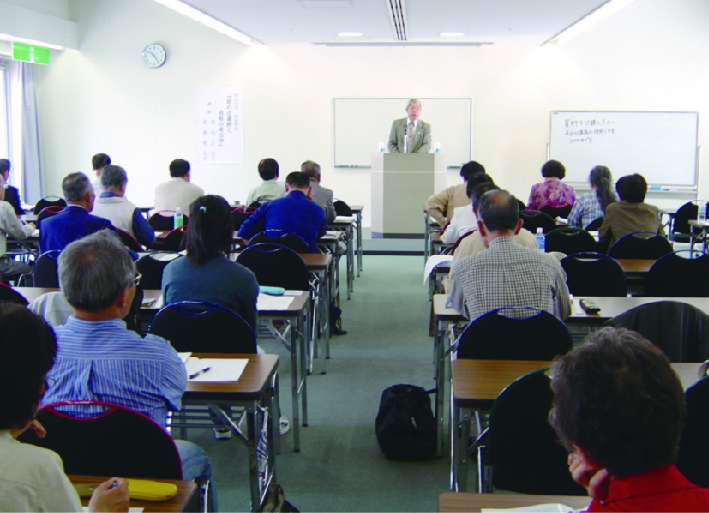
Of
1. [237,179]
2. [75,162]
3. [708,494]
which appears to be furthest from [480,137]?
[708,494]

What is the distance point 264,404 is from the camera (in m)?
2.55

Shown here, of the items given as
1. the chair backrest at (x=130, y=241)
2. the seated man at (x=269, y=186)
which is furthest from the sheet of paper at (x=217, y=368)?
the seated man at (x=269, y=186)

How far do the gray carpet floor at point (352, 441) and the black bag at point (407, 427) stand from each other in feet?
0.18

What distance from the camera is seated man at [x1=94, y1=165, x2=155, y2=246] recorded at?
5184 millimetres

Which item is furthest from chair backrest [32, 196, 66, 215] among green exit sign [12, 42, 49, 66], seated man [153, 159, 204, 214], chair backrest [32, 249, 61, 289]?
chair backrest [32, 249, 61, 289]

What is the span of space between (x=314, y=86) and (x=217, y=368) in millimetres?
8740

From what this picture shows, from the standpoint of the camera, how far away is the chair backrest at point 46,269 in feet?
13.3

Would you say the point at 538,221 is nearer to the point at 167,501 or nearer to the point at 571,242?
the point at 571,242

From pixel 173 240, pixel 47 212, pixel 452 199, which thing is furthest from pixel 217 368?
pixel 47 212

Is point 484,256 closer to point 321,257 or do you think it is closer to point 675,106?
point 321,257

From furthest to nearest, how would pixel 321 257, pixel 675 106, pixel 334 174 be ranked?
pixel 334 174
pixel 675 106
pixel 321 257

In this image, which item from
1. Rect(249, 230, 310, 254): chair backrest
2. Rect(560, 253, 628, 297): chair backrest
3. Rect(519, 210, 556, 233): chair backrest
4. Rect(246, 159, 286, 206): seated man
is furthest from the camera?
Rect(246, 159, 286, 206): seated man

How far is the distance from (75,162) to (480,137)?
6443 mm

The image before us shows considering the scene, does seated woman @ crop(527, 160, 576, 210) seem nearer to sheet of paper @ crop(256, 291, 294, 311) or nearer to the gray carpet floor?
the gray carpet floor
